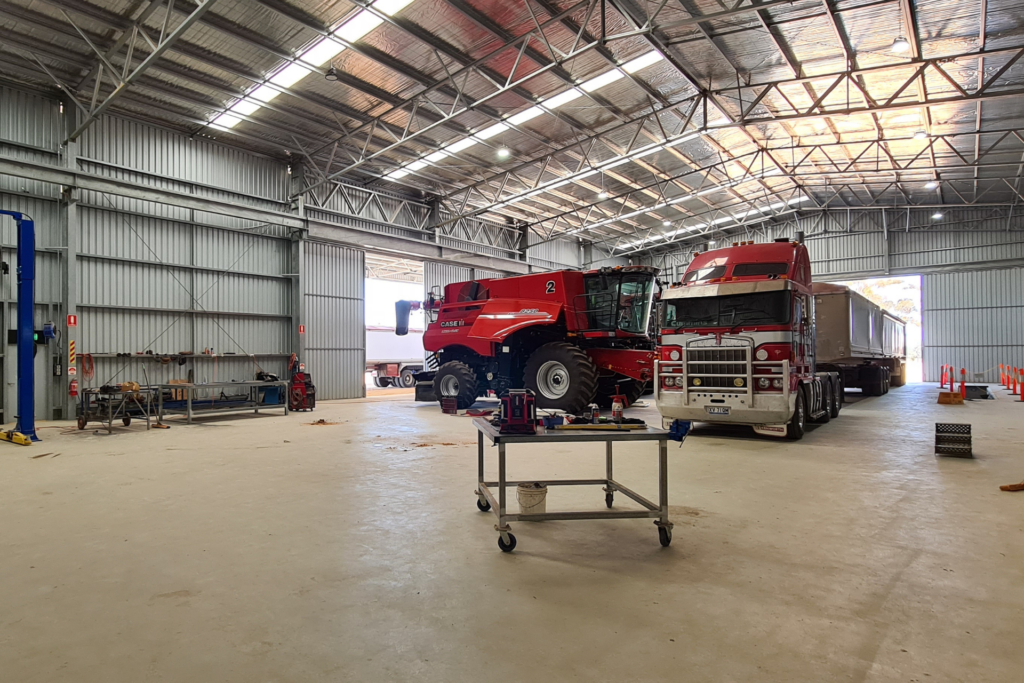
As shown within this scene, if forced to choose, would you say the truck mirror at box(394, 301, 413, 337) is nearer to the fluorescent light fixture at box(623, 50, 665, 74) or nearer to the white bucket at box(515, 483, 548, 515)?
the fluorescent light fixture at box(623, 50, 665, 74)

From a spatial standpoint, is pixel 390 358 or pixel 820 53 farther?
pixel 390 358

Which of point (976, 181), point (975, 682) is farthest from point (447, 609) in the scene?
point (976, 181)

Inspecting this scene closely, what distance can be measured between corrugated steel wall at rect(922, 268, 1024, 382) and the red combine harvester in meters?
21.3

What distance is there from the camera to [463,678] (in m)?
2.51

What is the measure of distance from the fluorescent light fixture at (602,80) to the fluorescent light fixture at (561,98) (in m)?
0.28

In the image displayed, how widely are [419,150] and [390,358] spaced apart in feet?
35.8

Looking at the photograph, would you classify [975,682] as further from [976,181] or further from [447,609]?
[976,181]

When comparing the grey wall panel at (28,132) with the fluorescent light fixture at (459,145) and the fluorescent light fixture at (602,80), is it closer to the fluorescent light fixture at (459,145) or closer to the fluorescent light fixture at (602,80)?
the fluorescent light fixture at (459,145)

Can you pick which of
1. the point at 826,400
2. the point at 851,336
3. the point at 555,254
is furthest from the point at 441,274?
the point at 826,400

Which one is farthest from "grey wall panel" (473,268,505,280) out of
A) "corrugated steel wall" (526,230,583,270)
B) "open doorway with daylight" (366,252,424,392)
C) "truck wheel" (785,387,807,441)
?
"truck wheel" (785,387,807,441)

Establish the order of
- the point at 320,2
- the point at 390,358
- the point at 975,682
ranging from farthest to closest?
1. the point at 390,358
2. the point at 320,2
3. the point at 975,682

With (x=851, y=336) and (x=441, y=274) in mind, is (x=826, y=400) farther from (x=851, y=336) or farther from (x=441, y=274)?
(x=441, y=274)

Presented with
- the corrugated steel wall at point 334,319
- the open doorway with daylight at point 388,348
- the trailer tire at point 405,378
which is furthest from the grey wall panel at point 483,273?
the corrugated steel wall at point 334,319

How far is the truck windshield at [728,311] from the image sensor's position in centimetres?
860
